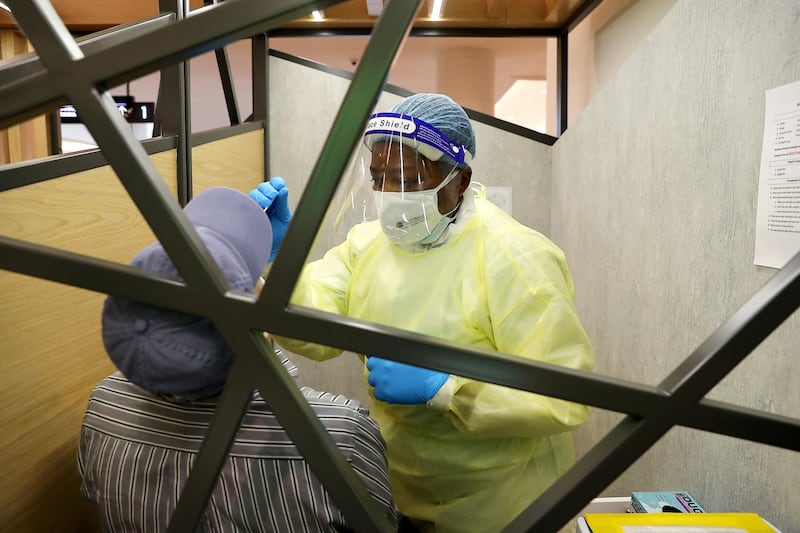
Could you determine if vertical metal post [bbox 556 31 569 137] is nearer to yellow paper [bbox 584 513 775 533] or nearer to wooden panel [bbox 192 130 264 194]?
wooden panel [bbox 192 130 264 194]

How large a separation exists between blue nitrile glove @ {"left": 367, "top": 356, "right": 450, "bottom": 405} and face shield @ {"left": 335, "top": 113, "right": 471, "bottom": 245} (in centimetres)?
35

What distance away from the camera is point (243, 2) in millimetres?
373

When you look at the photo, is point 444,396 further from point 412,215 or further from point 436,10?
point 436,10

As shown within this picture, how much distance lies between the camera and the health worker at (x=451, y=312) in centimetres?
105

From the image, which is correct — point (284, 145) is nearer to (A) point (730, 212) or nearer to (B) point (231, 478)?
(A) point (730, 212)

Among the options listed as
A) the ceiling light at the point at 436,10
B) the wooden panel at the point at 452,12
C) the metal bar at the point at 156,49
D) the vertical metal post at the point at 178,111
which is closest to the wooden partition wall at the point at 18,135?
the wooden panel at the point at 452,12

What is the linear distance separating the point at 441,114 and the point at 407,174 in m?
0.15

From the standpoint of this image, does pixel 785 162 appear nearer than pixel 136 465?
No

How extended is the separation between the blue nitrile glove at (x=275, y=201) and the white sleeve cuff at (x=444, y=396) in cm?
42

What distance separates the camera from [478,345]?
1.11 metres

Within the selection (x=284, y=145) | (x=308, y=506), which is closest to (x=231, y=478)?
(x=308, y=506)

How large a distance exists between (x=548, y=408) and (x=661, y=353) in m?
0.74

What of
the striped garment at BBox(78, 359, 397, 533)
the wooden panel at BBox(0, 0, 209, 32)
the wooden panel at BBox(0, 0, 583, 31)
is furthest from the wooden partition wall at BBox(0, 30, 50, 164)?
the striped garment at BBox(78, 359, 397, 533)

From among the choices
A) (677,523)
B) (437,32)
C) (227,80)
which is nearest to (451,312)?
(677,523)
